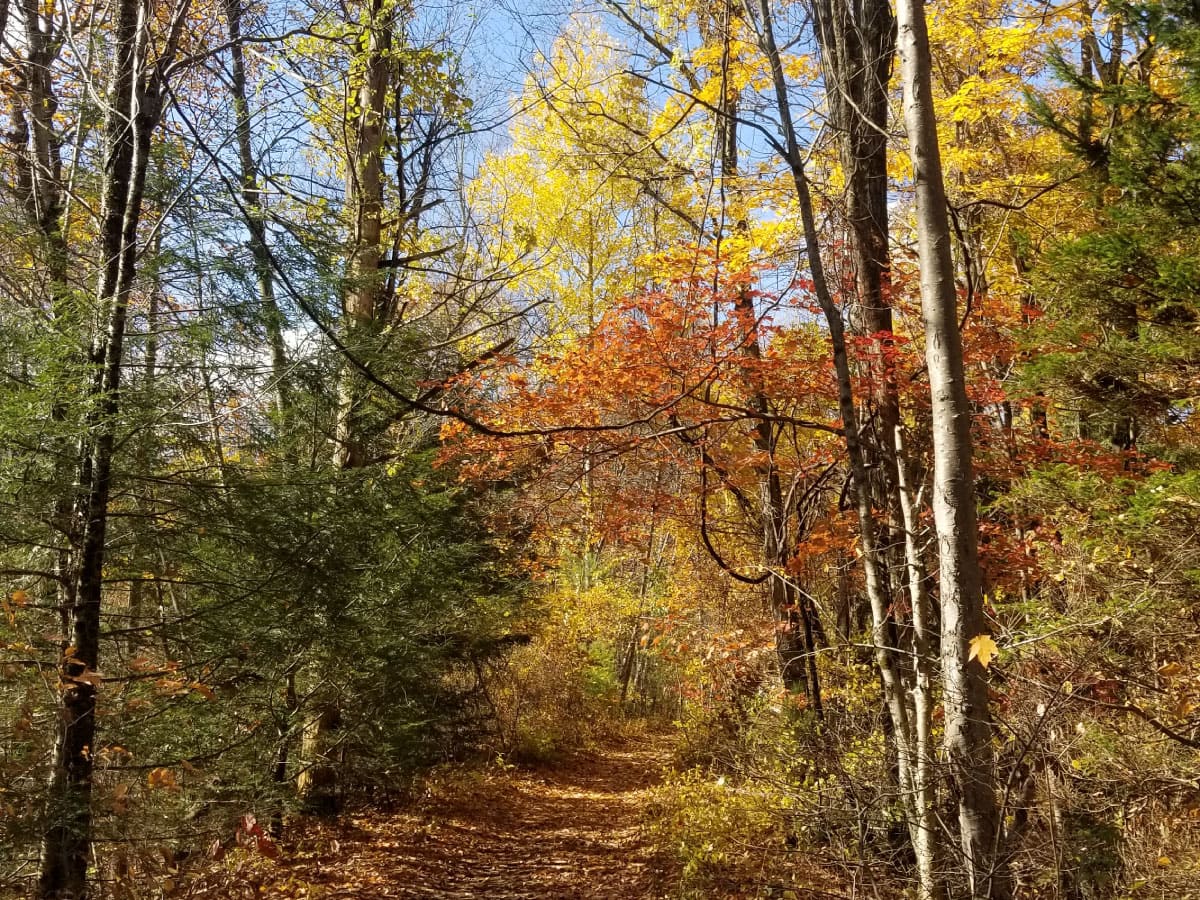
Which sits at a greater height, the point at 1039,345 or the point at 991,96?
the point at 991,96

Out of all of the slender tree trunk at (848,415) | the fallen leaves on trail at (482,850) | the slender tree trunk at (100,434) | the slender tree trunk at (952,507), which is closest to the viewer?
the slender tree trunk at (952,507)

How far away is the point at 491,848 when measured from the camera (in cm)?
797

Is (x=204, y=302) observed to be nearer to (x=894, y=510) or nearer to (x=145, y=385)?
(x=145, y=385)

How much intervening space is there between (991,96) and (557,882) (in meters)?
9.66

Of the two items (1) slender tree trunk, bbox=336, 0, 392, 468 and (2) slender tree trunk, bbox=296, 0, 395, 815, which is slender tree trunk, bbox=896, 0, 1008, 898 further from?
(1) slender tree trunk, bbox=336, 0, 392, 468

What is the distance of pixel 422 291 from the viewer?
1102cm


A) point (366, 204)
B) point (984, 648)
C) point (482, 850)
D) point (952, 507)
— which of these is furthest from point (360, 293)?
point (984, 648)

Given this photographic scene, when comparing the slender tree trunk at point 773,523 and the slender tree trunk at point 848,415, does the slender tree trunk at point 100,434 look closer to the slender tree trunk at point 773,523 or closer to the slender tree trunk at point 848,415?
the slender tree trunk at point 848,415

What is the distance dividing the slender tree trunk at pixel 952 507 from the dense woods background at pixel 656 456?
0.7 inches

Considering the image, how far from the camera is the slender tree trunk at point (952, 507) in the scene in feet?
10.9

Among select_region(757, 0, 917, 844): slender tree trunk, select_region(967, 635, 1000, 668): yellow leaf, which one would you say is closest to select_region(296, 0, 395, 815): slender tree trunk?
select_region(757, 0, 917, 844): slender tree trunk

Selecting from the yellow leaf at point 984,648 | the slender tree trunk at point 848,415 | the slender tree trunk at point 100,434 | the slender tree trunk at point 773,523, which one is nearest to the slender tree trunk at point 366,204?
the slender tree trunk at point 100,434

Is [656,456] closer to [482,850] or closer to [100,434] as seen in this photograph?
[482,850]

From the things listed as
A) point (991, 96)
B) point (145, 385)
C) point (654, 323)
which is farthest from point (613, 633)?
point (145, 385)
